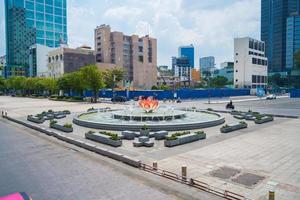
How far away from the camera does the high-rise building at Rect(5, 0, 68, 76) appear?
139250 mm

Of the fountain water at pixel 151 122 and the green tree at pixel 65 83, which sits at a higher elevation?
the green tree at pixel 65 83

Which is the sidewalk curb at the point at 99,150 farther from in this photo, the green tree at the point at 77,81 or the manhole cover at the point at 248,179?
the green tree at the point at 77,81

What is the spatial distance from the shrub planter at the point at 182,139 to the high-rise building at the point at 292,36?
144826 mm

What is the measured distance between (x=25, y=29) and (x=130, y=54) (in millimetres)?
63590

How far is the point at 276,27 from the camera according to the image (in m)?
161

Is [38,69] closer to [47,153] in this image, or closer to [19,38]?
[19,38]

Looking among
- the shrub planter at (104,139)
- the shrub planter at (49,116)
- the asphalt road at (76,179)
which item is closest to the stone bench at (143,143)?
the shrub planter at (104,139)

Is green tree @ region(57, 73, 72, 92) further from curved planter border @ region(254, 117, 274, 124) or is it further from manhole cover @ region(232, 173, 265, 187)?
manhole cover @ region(232, 173, 265, 187)

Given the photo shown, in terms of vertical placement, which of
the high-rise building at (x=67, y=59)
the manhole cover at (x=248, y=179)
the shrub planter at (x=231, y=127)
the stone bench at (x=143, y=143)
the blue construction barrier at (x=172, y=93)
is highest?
the high-rise building at (x=67, y=59)

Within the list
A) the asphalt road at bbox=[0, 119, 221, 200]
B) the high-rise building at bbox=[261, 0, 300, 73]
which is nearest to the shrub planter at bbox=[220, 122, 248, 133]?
→ the asphalt road at bbox=[0, 119, 221, 200]

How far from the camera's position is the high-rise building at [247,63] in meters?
91.2

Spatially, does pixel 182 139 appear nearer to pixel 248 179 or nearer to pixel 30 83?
pixel 248 179

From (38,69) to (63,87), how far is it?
7268cm

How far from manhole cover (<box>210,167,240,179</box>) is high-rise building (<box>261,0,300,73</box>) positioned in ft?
544
